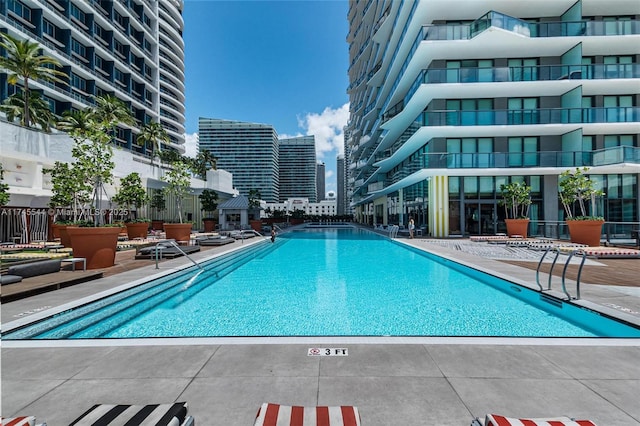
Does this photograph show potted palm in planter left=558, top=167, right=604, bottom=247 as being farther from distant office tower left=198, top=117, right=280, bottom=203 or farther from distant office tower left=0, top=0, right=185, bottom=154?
distant office tower left=198, top=117, right=280, bottom=203

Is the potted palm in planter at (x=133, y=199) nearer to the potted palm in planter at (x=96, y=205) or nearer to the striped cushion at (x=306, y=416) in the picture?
the potted palm in planter at (x=96, y=205)

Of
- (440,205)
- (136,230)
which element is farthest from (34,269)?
(440,205)

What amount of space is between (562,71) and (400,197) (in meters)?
15.8

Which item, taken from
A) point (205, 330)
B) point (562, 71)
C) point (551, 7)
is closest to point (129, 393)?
point (205, 330)

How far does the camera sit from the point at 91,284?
699 cm

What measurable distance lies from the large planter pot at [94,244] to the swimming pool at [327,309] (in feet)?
8.23

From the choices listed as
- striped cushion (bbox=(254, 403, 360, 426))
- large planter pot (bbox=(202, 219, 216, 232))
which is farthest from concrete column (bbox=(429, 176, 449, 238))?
large planter pot (bbox=(202, 219, 216, 232))

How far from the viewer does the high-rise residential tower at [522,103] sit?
19.6 meters

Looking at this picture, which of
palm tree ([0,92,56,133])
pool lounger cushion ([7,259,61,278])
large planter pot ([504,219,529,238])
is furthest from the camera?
palm tree ([0,92,56,133])

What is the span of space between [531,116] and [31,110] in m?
41.0

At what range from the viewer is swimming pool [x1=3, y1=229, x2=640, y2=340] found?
504 centimetres

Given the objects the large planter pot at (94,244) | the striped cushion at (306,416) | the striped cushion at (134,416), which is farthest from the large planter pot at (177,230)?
the striped cushion at (306,416)

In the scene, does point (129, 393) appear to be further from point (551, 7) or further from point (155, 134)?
point (155, 134)

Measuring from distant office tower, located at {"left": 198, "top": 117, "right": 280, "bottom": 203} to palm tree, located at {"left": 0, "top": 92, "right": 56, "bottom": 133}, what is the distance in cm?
12109
